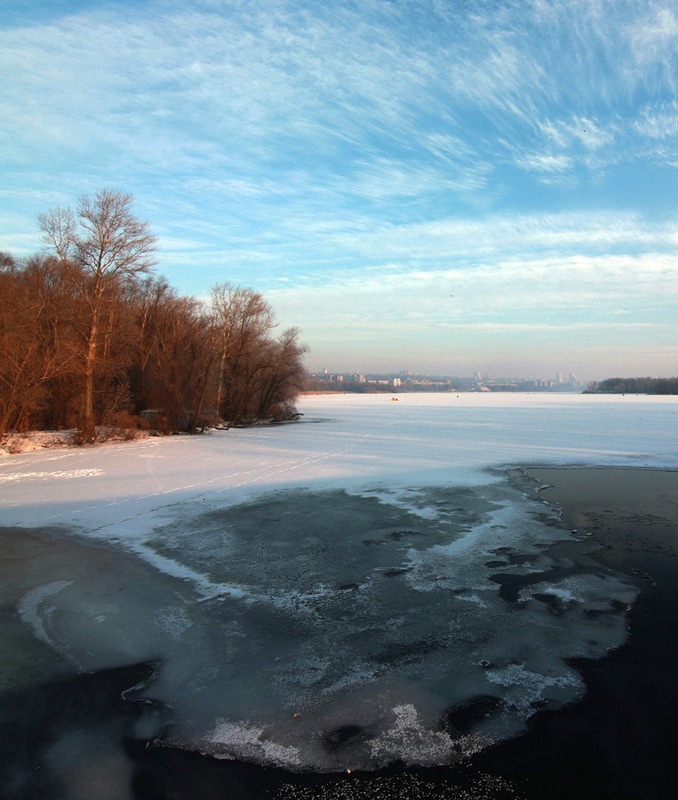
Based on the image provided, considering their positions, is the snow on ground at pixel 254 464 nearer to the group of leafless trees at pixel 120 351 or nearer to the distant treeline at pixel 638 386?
the group of leafless trees at pixel 120 351

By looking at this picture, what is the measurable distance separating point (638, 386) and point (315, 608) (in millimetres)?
153414

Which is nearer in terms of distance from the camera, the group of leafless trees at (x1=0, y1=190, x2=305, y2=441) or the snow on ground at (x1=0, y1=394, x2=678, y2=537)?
the snow on ground at (x1=0, y1=394, x2=678, y2=537)

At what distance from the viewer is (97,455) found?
18141 millimetres

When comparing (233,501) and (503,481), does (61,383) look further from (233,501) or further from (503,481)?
(503,481)

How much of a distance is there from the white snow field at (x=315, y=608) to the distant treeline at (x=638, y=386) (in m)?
128

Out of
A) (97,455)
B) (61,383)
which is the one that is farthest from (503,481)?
(61,383)

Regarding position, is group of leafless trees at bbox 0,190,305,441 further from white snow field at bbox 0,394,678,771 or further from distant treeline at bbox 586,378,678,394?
distant treeline at bbox 586,378,678,394

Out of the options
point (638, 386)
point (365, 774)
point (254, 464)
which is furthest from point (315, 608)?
point (638, 386)

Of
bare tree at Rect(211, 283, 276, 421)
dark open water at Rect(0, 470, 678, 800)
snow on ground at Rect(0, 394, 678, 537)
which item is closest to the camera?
dark open water at Rect(0, 470, 678, 800)

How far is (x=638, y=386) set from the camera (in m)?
137

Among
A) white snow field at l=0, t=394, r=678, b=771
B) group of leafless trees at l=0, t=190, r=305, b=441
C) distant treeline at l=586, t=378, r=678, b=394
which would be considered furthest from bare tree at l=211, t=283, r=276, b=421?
distant treeline at l=586, t=378, r=678, b=394

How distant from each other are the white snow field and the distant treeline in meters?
128

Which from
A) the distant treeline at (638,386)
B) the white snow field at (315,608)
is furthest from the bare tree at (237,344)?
the distant treeline at (638,386)

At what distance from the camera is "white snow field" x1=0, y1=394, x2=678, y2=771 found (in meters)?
3.65
